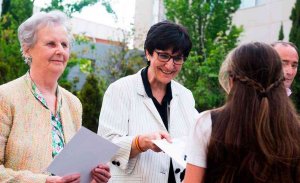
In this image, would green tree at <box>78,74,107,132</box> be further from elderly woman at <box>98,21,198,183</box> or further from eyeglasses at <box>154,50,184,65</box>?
eyeglasses at <box>154,50,184,65</box>

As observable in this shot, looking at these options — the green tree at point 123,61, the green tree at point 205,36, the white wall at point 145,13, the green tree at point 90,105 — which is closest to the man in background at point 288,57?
the green tree at point 205,36

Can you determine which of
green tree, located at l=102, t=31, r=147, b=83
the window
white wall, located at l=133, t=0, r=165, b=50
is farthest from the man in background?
white wall, located at l=133, t=0, r=165, b=50

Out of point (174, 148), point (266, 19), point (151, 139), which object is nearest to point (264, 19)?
point (266, 19)

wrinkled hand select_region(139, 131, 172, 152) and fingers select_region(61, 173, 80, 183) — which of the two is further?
wrinkled hand select_region(139, 131, 172, 152)

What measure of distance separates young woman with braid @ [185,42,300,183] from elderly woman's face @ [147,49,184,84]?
3.42 ft

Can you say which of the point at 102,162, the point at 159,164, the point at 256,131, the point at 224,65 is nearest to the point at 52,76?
the point at 102,162

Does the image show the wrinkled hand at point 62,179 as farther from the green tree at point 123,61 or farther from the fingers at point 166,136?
the green tree at point 123,61

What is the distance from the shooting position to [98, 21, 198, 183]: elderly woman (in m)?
2.86

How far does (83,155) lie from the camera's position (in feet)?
8.14

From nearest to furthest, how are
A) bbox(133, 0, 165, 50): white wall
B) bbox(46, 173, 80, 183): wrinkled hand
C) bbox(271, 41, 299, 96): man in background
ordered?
bbox(46, 173, 80, 183): wrinkled hand
bbox(271, 41, 299, 96): man in background
bbox(133, 0, 165, 50): white wall

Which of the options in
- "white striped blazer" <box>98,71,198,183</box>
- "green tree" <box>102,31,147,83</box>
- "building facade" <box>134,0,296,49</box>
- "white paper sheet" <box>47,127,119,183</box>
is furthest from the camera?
"green tree" <box>102,31,147,83</box>

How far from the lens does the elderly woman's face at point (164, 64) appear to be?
2.99 metres

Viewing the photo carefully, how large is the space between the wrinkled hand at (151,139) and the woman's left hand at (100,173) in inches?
9.9

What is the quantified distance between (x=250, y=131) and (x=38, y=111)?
131cm
